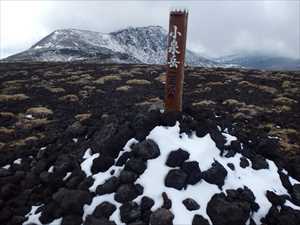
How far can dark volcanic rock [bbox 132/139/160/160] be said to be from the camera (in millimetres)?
15570

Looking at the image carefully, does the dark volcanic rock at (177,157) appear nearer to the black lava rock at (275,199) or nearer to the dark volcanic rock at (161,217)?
the dark volcanic rock at (161,217)

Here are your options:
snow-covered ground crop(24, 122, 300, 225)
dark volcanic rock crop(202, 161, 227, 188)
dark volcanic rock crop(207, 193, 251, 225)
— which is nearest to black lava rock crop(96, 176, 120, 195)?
snow-covered ground crop(24, 122, 300, 225)

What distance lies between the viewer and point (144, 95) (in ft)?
119

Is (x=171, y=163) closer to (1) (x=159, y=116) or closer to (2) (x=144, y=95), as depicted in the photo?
(1) (x=159, y=116)

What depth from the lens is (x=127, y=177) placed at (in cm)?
1489

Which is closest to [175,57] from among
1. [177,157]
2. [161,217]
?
[177,157]

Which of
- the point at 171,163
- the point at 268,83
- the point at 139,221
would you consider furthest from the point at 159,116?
the point at 268,83

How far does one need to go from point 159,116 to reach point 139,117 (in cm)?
96

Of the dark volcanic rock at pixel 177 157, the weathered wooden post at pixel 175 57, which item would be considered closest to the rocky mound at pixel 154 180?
the dark volcanic rock at pixel 177 157

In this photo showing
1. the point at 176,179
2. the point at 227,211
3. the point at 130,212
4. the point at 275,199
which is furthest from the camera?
the point at 275,199

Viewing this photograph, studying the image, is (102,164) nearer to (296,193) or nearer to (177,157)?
(177,157)

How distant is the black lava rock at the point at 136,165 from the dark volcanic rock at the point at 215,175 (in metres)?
2.35

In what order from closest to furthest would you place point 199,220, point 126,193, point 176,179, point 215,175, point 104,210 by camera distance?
1. point 199,220
2. point 104,210
3. point 126,193
4. point 176,179
5. point 215,175

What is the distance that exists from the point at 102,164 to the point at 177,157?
9.98ft
